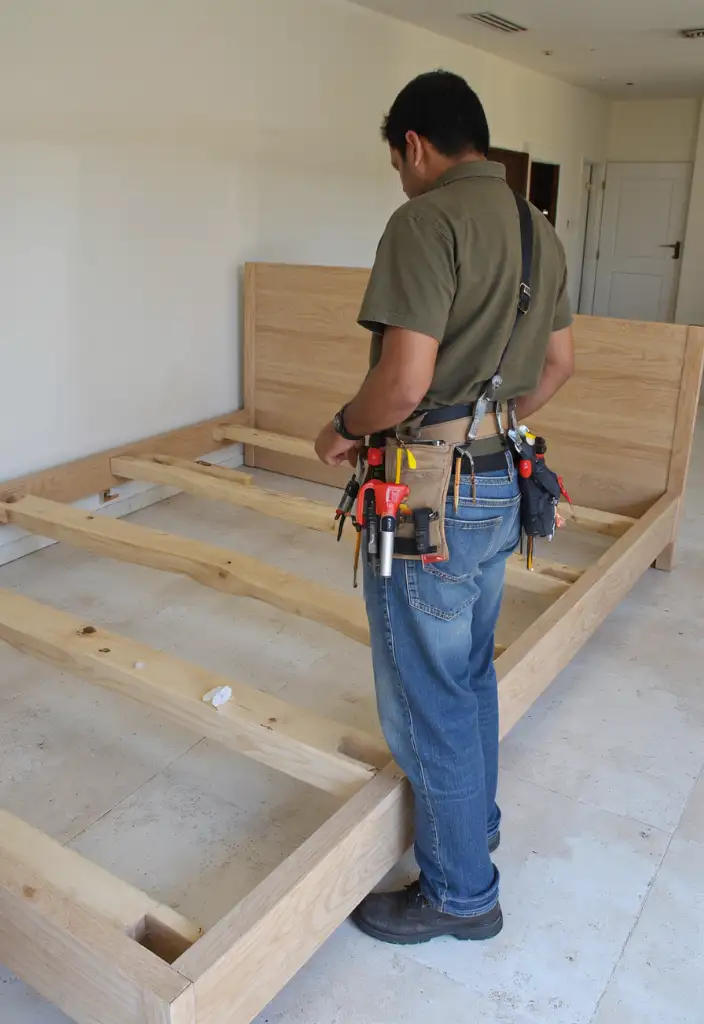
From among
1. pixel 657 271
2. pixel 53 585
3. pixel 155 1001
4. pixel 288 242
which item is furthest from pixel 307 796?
pixel 657 271

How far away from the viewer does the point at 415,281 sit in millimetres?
1300

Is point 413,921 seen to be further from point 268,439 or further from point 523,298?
point 268,439

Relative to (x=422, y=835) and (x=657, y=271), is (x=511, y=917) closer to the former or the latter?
(x=422, y=835)

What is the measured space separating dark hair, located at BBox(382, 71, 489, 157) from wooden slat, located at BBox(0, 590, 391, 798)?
110 cm

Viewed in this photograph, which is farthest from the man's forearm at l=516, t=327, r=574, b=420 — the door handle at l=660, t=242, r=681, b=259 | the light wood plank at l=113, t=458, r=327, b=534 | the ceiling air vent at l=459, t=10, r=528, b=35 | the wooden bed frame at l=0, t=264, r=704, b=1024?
the door handle at l=660, t=242, r=681, b=259

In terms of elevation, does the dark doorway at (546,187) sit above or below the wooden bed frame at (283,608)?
above

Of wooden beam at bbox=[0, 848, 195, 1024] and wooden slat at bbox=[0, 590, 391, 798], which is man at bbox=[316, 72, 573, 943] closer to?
wooden slat at bbox=[0, 590, 391, 798]

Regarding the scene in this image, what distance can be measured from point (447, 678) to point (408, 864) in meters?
0.56

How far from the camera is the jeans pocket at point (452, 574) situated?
4.74 ft

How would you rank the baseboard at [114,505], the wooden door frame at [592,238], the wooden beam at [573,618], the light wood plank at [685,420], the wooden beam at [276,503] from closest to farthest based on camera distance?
1. the wooden beam at [573,618]
2. the wooden beam at [276,503]
3. the light wood plank at [685,420]
4. the baseboard at [114,505]
5. the wooden door frame at [592,238]

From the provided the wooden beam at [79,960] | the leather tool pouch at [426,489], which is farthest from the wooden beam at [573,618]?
the wooden beam at [79,960]

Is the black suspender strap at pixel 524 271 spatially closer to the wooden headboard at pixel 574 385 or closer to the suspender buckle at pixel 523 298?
the suspender buckle at pixel 523 298

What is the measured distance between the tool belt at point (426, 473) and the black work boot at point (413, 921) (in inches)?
26.7

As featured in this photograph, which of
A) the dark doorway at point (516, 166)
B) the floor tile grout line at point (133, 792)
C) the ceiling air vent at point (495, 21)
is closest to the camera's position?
the floor tile grout line at point (133, 792)
